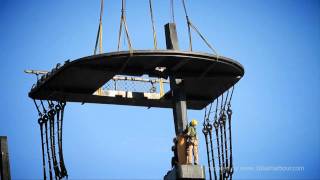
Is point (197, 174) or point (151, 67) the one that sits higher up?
point (151, 67)

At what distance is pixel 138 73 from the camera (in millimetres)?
33531

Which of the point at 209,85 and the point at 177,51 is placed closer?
the point at 177,51

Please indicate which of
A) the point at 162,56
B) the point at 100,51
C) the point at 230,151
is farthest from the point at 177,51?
the point at 230,151

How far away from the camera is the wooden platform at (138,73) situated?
32500 millimetres

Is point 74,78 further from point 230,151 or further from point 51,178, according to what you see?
point 230,151

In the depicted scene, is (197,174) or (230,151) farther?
(230,151)

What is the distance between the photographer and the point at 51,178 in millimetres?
34594

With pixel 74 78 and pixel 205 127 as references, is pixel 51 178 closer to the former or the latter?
pixel 74 78

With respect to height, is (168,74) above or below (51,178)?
above

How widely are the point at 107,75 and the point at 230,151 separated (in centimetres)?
581

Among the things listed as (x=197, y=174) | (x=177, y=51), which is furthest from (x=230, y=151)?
(x=177, y=51)

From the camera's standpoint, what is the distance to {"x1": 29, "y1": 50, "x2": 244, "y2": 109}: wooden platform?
3250cm

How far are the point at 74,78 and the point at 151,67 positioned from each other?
298 centimetres

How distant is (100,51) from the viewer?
1303 inches
